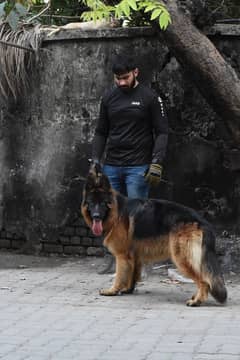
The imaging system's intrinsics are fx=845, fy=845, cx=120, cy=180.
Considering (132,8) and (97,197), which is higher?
(132,8)

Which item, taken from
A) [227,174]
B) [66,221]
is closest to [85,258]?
[66,221]

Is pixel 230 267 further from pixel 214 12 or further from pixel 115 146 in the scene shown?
pixel 214 12

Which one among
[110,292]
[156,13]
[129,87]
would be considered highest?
[156,13]

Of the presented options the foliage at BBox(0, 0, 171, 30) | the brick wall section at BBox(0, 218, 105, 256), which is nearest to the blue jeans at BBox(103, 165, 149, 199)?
the brick wall section at BBox(0, 218, 105, 256)

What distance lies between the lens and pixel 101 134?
29.0 feet

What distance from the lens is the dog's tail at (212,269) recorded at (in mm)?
7478

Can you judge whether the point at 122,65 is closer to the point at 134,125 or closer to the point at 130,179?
the point at 134,125

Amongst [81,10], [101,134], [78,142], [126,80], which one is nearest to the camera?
[126,80]

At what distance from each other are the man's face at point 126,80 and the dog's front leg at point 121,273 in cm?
171

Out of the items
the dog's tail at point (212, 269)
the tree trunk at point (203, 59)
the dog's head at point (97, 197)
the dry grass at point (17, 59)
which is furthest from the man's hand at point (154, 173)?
the dry grass at point (17, 59)

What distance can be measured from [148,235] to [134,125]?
1280mm

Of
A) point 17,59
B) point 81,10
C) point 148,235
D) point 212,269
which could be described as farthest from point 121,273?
point 81,10

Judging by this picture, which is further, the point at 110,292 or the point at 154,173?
the point at 154,173

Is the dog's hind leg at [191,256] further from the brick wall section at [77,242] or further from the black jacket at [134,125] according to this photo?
the brick wall section at [77,242]
